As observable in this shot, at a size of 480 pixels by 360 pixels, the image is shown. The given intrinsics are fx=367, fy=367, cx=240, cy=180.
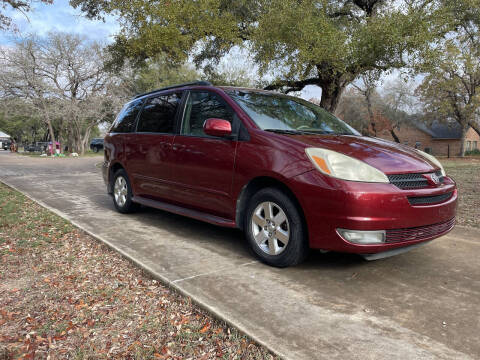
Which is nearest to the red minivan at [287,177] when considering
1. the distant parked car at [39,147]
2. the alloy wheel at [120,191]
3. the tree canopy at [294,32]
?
the alloy wheel at [120,191]

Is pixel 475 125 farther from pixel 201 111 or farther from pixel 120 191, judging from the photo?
pixel 201 111

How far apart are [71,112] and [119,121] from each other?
29.0 metres

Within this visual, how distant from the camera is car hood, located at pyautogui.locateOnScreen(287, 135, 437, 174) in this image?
3172 millimetres

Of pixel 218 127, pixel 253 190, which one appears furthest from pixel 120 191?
pixel 253 190

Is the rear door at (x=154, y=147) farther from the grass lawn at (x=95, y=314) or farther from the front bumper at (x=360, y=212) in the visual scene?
the front bumper at (x=360, y=212)

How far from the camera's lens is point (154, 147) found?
16.0 feet

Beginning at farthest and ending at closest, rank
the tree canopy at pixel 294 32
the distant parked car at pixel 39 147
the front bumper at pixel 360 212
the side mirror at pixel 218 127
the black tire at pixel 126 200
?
the distant parked car at pixel 39 147 < the tree canopy at pixel 294 32 < the black tire at pixel 126 200 < the side mirror at pixel 218 127 < the front bumper at pixel 360 212

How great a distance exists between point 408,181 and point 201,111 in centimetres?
242

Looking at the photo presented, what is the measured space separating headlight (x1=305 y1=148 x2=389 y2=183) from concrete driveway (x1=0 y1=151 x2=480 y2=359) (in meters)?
0.91

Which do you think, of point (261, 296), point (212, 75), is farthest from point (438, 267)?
point (212, 75)

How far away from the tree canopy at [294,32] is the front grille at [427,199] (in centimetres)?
648

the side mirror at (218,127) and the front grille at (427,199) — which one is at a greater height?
the side mirror at (218,127)

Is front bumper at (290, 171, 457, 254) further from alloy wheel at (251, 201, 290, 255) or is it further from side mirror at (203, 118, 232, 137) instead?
side mirror at (203, 118, 232, 137)

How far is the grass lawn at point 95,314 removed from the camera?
7.29ft
